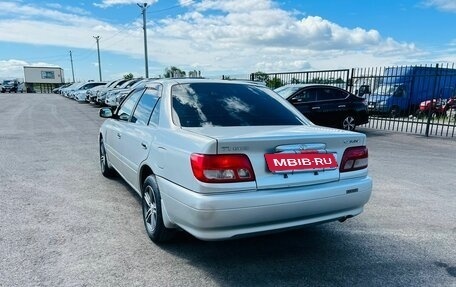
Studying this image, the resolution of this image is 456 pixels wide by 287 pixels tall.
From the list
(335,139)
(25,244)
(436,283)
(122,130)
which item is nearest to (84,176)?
(122,130)

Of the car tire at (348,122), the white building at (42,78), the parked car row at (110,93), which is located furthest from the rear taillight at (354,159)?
the white building at (42,78)

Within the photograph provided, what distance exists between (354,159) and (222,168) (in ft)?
4.28

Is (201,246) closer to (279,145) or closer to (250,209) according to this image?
(250,209)

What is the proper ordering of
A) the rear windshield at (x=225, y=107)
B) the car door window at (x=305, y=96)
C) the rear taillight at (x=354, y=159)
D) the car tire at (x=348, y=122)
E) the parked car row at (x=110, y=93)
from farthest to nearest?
the parked car row at (x=110, y=93), the car tire at (x=348, y=122), the car door window at (x=305, y=96), the rear windshield at (x=225, y=107), the rear taillight at (x=354, y=159)

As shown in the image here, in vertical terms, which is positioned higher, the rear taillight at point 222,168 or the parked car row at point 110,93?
the rear taillight at point 222,168

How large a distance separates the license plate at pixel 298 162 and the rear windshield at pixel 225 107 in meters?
0.75

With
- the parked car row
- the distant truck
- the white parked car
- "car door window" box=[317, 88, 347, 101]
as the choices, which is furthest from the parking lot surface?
the distant truck

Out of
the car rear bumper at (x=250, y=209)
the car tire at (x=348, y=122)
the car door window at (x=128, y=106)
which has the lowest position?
the car tire at (x=348, y=122)

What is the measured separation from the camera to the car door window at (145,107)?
3990 millimetres

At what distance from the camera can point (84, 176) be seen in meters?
5.95

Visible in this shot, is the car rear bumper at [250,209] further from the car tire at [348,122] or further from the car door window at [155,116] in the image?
the car tire at [348,122]

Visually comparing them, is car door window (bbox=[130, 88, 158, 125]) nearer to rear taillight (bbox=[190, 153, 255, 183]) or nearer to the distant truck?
rear taillight (bbox=[190, 153, 255, 183])

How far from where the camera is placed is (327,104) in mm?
11367

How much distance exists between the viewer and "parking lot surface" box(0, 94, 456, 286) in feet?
9.74
